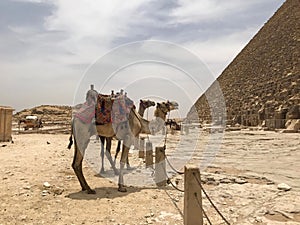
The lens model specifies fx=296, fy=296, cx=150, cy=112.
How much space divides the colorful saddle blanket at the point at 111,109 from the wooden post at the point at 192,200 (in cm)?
262

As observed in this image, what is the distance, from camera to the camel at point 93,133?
5.77 m

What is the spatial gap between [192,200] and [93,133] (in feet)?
9.52

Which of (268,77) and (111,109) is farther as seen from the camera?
(268,77)

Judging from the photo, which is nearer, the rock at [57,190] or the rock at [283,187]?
the rock at [57,190]

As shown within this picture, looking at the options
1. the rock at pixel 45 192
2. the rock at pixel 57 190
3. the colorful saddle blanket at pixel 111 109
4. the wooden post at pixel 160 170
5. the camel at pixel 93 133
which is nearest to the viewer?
the rock at pixel 45 192

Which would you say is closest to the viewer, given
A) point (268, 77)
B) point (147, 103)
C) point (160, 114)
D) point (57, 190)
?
point (57, 190)

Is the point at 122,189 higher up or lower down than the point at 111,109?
lower down

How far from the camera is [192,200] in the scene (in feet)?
12.8

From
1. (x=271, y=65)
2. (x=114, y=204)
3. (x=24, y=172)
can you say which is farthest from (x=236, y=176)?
(x=271, y=65)

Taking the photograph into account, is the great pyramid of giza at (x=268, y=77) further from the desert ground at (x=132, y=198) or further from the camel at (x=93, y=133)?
the camel at (x=93, y=133)

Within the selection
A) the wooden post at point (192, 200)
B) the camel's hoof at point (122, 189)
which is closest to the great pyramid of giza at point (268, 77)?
the camel's hoof at point (122, 189)

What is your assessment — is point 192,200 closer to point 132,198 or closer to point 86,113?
point 132,198

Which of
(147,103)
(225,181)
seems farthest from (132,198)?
(147,103)

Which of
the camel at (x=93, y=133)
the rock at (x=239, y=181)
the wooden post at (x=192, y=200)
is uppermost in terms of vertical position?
the camel at (x=93, y=133)
